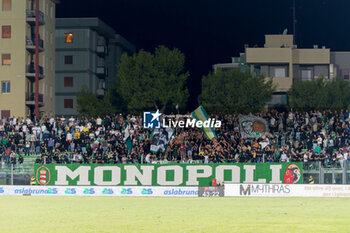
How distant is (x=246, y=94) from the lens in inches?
4092

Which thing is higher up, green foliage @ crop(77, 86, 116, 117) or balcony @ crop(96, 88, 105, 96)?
balcony @ crop(96, 88, 105, 96)

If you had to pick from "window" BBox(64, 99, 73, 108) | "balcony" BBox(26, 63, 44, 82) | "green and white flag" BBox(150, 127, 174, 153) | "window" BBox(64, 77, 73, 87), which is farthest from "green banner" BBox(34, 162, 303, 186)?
"window" BBox(64, 77, 73, 87)

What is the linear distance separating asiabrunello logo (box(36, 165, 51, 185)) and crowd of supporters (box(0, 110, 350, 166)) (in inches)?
75.2

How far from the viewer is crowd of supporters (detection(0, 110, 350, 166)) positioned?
165 ft

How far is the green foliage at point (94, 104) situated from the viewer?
4289 inches

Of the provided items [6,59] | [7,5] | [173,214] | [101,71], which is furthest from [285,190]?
[101,71]

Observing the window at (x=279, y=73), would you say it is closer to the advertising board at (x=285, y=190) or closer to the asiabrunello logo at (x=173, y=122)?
the asiabrunello logo at (x=173, y=122)

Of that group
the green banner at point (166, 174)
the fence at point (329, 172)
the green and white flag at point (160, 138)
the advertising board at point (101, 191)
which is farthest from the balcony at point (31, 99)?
the fence at point (329, 172)

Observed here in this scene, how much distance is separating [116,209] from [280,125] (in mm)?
21561

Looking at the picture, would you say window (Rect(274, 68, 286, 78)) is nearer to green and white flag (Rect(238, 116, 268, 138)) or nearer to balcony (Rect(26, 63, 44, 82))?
balcony (Rect(26, 63, 44, 82))

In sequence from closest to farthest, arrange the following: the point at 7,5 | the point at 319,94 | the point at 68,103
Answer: the point at 7,5
the point at 319,94
the point at 68,103

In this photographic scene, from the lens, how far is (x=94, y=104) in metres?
111

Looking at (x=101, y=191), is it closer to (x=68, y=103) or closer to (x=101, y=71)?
(x=68, y=103)

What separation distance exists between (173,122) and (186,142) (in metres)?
4.02
